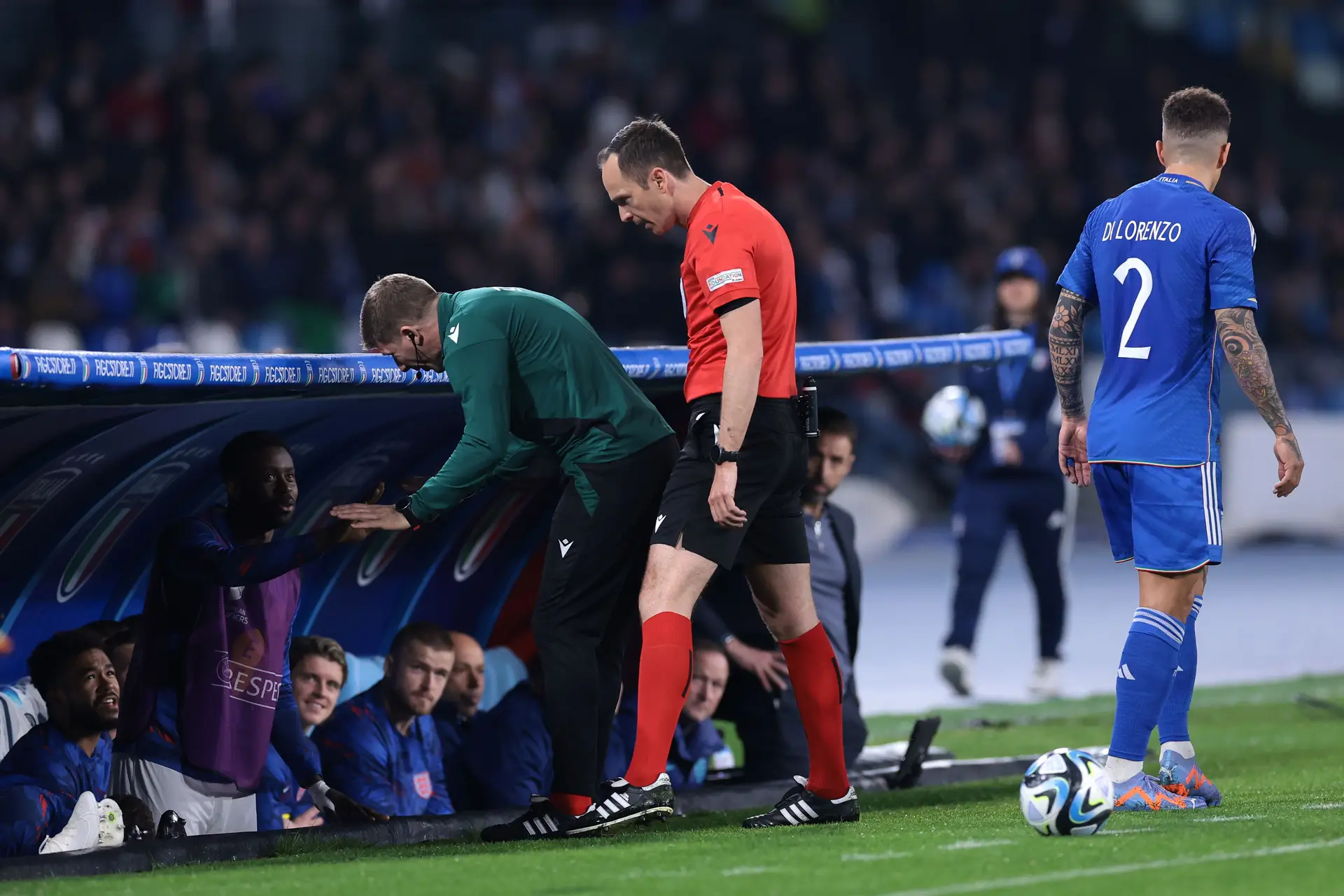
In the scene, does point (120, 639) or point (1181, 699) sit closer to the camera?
point (120, 639)

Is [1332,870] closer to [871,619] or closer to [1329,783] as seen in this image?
[1329,783]

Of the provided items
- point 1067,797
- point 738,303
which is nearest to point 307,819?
point 738,303

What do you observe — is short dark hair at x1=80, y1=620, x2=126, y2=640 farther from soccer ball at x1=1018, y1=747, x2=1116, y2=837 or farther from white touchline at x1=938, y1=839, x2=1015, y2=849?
soccer ball at x1=1018, y1=747, x2=1116, y2=837

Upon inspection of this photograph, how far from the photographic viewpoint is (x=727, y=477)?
552 cm

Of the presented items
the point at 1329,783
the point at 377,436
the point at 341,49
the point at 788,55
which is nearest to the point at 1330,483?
the point at 788,55

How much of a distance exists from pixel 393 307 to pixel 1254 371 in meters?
2.55

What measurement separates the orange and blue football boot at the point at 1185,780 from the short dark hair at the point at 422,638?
2.51 m

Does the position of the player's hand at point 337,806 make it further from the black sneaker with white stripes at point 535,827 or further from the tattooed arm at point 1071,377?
the tattooed arm at point 1071,377

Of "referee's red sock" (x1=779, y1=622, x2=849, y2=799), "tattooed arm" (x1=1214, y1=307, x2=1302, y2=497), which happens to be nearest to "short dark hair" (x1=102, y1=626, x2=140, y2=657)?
"referee's red sock" (x1=779, y1=622, x2=849, y2=799)

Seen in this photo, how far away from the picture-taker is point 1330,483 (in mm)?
19625

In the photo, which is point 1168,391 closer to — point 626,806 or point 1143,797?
point 1143,797

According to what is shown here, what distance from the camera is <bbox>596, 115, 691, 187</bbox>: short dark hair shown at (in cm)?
575

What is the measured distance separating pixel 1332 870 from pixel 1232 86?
24.5 meters

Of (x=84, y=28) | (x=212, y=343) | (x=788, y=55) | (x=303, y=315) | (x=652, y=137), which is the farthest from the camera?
(x=788, y=55)
